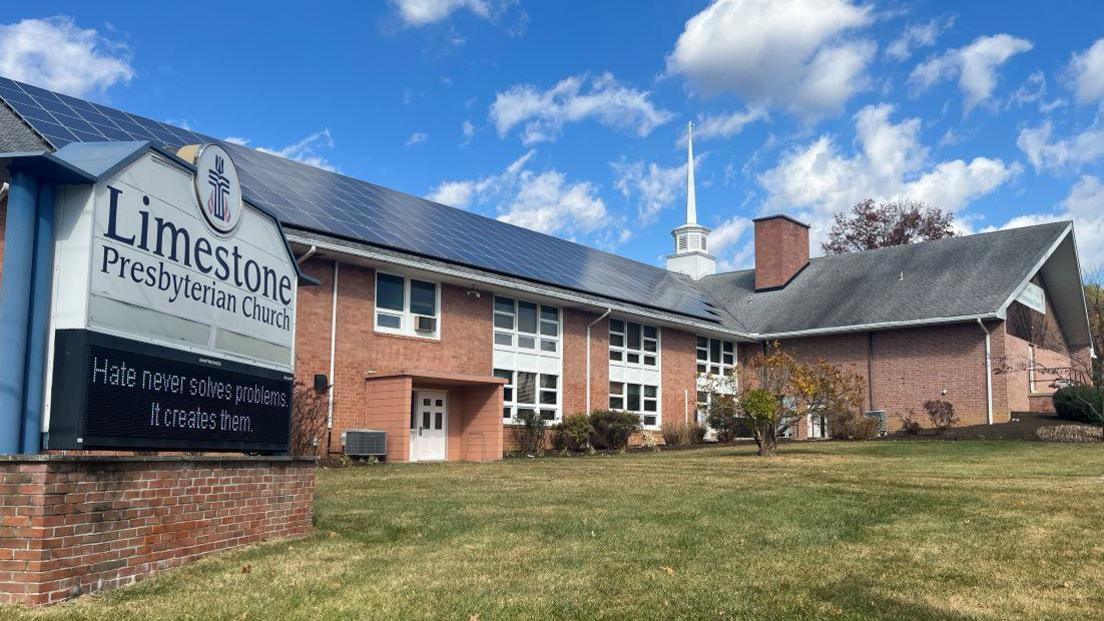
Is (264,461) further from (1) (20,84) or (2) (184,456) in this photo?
(1) (20,84)

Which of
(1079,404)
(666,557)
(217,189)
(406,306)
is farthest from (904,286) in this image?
(217,189)

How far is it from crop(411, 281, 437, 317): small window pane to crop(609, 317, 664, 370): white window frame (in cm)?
755

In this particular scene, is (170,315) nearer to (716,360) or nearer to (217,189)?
(217,189)

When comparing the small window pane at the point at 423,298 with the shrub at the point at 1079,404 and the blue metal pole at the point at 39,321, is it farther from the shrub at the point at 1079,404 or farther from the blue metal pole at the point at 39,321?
the shrub at the point at 1079,404

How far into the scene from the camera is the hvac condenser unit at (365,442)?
20.7 metres

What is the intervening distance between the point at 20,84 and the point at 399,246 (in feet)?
27.1

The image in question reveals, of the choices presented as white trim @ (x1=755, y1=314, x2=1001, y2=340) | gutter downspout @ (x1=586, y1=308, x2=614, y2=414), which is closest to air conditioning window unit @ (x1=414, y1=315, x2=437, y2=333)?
gutter downspout @ (x1=586, y1=308, x2=614, y2=414)

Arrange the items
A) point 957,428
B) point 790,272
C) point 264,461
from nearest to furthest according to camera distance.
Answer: point 264,461 → point 957,428 → point 790,272

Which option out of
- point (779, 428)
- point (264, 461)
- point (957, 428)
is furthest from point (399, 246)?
point (957, 428)

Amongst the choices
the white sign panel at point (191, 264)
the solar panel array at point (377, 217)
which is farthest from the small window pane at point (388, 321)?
the white sign panel at point (191, 264)

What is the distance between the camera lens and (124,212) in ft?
23.3

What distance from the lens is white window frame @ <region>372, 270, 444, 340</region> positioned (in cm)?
2231

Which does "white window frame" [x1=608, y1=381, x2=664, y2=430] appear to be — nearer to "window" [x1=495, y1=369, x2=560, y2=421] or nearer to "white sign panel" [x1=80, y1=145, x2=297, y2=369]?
"window" [x1=495, y1=369, x2=560, y2=421]

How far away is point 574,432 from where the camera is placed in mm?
26484
